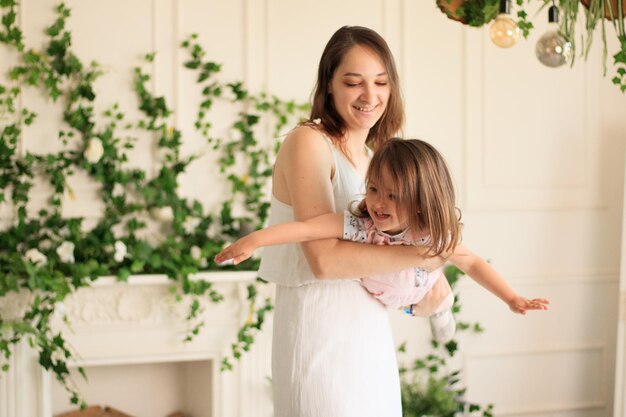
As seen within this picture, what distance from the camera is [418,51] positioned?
12.6 feet

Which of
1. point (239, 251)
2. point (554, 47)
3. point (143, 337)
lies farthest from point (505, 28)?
point (143, 337)

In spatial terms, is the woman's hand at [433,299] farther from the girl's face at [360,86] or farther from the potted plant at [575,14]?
the potted plant at [575,14]

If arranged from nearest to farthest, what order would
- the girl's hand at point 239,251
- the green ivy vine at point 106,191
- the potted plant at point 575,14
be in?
the girl's hand at point 239,251
the potted plant at point 575,14
the green ivy vine at point 106,191

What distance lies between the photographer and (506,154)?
3990mm

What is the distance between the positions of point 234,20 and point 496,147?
135 cm

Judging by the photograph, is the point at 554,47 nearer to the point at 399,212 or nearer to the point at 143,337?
the point at 399,212

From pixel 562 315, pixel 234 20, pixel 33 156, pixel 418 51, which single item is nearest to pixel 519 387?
pixel 562 315

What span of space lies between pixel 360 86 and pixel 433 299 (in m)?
0.49

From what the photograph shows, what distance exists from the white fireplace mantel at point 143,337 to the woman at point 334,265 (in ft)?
5.55

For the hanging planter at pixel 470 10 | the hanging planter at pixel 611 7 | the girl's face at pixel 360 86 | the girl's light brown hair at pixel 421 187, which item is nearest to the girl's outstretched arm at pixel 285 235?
the girl's light brown hair at pixel 421 187

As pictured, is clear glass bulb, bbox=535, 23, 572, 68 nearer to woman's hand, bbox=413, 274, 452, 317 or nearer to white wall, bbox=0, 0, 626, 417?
woman's hand, bbox=413, 274, 452, 317

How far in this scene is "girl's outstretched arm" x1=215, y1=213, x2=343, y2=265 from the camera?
1505 millimetres

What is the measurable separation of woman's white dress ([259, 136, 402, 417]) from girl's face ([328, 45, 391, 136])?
9 cm

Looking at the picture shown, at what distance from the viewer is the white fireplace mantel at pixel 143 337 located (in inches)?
131
